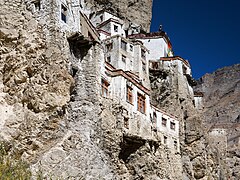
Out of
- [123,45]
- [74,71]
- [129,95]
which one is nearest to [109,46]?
[123,45]

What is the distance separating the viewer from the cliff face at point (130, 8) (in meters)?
51.3

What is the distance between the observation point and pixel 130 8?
177 feet

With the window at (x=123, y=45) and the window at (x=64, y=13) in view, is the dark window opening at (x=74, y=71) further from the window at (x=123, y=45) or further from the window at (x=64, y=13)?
the window at (x=123, y=45)

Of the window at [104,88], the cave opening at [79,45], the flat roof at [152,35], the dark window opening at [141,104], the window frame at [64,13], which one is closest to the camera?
the window frame at [64,13]

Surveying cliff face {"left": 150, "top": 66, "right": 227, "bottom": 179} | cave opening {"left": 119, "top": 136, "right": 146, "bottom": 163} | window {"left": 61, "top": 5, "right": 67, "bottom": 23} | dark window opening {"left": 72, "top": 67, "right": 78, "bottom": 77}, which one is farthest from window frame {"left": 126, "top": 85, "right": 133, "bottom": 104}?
cliff face {"left": 150, "top": 66, "right": 227, "bottom": 179}

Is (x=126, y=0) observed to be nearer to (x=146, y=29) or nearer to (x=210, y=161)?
(x=146, y=29)

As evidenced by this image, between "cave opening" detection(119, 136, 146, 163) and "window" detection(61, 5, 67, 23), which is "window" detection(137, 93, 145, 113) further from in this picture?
"window" detection(61, 5, 67, 23)

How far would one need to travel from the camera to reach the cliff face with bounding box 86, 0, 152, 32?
51344 millimetres

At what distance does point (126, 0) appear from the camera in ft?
176

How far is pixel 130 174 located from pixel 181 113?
13926 mm

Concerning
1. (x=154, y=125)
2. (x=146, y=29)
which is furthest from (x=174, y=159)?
(x=146, y=29)

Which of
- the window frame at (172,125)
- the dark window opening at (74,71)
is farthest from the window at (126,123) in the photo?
the window frame at (172,125)

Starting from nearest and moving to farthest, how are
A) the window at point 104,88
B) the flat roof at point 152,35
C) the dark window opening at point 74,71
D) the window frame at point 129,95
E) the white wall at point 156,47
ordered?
the dark window opening at point 74,71 → the window at point 104,88 → the window frame at point 129,95 → the white wall at point 156,47 → the flat roof at point 152,35

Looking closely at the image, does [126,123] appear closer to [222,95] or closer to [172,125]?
[172,125]
